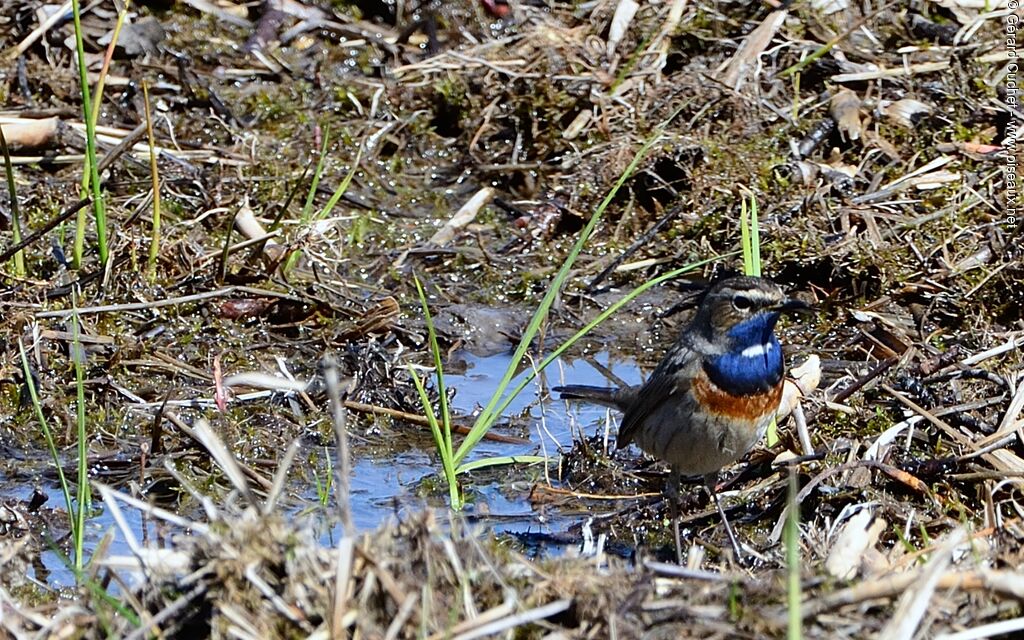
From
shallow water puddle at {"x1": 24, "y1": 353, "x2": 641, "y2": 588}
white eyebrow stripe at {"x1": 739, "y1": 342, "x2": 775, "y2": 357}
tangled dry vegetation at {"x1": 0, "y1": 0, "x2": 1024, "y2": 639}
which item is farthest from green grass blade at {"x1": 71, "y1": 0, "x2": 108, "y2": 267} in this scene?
white eyebrow stripe at {"x1": 739, "y1": 342, "x2": 775, "y2": 357}

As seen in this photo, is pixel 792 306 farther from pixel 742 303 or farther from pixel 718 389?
pixel 718 389

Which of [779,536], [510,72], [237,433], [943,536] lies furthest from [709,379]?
[510,72]

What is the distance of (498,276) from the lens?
808 cm

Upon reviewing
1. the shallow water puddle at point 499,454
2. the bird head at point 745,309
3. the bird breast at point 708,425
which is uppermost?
the bird head at point 745,309

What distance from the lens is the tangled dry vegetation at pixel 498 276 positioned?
3836 mm

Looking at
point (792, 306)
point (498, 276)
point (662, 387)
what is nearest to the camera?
point (792, 306)

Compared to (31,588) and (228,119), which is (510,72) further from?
(31,588)

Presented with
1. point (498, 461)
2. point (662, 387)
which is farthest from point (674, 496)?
point (498, 461)

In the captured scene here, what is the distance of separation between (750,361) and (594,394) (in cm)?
92

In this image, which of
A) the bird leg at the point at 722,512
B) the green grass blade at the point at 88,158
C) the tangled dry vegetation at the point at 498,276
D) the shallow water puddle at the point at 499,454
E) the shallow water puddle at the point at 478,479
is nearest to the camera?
Result: the tangled dry vegetation at the point at 498,276

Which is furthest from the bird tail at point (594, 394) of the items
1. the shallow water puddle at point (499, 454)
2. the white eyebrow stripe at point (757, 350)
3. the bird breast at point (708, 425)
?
the white eyebrow stripe at point (757, 350)

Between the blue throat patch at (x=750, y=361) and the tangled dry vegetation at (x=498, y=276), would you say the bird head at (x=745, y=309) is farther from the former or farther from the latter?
the tangled dry vegetation at (x=498, y=276)

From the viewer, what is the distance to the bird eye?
6.03 m

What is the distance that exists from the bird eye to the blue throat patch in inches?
2.1
